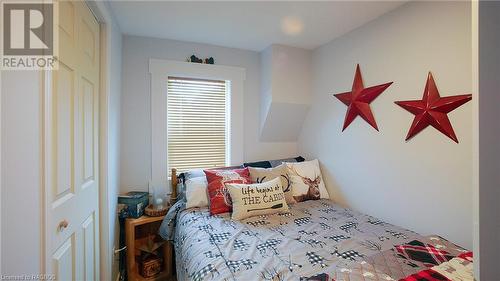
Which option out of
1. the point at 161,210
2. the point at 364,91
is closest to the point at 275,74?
the point at 364,91

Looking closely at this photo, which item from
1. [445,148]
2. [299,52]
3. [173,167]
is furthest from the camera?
[299,52]

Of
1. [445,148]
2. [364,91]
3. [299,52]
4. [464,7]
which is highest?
[299,52]

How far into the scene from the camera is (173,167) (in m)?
2.51

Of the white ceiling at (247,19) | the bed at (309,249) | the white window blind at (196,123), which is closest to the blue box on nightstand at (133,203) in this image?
the bed at (309,249)

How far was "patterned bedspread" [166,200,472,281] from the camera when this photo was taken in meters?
1.12

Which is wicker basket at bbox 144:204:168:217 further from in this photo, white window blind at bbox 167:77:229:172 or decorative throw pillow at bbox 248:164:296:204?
decorative throw pillow at bbox 248:164:296:204

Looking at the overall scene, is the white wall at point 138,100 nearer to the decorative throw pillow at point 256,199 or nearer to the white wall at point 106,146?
the white wall at point 106,146

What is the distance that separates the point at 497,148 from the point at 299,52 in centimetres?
234

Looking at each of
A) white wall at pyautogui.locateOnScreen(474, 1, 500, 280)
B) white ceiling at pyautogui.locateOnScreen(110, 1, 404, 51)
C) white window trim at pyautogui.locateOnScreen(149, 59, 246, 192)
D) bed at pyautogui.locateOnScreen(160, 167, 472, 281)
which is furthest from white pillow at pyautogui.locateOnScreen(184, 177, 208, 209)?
white wall at pyautogui.locateOnScreen(474, 1, 500, 280)

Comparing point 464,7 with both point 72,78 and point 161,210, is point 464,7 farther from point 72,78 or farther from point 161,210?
point 161,210

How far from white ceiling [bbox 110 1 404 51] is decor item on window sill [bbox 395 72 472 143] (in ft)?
2.41

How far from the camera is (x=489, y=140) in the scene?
0.57 meters

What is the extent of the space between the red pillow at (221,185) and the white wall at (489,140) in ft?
5.20

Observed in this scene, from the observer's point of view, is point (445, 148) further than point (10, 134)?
Yes
